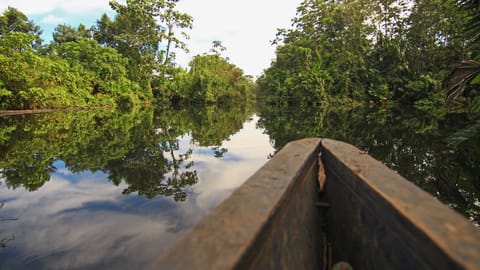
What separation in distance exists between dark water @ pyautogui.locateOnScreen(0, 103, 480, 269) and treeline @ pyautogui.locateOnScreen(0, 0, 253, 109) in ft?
27.5

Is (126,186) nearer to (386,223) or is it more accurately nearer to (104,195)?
(104,195)

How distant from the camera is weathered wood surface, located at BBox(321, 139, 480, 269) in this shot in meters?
0.54

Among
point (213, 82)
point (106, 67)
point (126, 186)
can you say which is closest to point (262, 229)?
point (126, 186)

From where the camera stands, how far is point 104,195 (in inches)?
125

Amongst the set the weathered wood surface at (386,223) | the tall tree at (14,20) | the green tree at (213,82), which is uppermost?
the tall tree at (14,20)

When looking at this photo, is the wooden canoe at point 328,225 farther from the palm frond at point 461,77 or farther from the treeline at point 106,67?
the treeline at point 106,67

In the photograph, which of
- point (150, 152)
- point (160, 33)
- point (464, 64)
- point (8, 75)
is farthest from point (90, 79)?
point (464, 64)

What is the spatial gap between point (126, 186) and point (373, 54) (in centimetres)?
2511

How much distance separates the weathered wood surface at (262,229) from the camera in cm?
51

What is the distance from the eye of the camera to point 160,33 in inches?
1038

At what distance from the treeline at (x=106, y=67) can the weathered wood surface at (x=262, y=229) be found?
48.8 ft

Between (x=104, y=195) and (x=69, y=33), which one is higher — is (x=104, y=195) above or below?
below

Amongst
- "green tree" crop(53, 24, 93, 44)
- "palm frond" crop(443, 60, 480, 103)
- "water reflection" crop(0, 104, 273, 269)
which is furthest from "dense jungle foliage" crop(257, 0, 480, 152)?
"green tree" crop(53, 24, 93, 44)

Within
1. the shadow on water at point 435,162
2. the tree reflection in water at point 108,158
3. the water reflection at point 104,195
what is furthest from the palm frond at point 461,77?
the tree reflection in water at point 108,158
